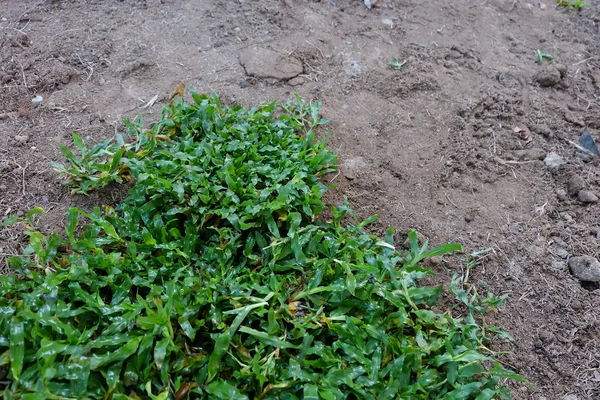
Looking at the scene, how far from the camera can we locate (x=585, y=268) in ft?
8.77

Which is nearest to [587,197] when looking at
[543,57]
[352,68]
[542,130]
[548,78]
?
[542,130]

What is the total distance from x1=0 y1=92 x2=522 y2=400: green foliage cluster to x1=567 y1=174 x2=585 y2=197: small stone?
1.08 metres

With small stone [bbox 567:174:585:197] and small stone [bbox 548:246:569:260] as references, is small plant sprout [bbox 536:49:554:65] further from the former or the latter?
small stone [bbox 548:246:569:260]

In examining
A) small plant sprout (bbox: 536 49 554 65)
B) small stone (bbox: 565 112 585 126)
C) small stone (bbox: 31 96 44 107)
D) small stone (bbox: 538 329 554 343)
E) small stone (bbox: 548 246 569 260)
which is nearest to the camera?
small stone (bbox: 538 329 554 343)

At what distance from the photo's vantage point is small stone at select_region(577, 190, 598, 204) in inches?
119

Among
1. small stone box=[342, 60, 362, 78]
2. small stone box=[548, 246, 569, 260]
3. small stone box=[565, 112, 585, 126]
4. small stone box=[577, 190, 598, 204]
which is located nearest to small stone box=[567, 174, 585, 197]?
small stone box=[577, 190, 598, 204]

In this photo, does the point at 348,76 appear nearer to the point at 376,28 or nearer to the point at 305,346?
the point at 376,28

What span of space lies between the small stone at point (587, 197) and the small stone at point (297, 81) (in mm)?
1888

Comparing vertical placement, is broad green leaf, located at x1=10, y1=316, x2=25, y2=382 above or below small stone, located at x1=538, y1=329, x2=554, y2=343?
above

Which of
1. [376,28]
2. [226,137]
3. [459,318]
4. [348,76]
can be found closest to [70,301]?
[226,137]

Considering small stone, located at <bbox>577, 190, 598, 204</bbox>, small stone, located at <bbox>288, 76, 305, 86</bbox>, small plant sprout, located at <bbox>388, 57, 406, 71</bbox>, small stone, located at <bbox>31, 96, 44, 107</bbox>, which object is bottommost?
small stone, located at <bbox>31, 96, 44, 107</bbox>

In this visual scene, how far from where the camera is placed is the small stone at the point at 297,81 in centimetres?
358

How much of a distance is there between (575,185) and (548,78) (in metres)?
1.05

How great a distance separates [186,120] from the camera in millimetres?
2979
